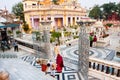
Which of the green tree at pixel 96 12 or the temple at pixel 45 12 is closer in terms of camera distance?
the temple at pixel 45 12

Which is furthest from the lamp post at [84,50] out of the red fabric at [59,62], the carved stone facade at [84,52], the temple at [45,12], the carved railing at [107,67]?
the temple at [45,12]

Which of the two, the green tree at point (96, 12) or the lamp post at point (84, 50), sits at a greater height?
the green tree at point (96, 12)

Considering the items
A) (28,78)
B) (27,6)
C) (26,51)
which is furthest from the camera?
(27,6)

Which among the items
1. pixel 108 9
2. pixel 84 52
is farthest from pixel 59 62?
pixel 108 9

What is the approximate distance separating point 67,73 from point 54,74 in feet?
2.26

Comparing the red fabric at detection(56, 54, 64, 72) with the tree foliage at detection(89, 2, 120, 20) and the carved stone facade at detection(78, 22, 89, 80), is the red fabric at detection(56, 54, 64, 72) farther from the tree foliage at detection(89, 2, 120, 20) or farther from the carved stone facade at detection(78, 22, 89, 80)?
the tree foliage at detection(89, 2, 120, 20)

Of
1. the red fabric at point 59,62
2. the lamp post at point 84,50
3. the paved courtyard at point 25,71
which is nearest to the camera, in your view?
the lamp post at point 84,50

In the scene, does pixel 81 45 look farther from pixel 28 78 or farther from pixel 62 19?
pixel 62 19

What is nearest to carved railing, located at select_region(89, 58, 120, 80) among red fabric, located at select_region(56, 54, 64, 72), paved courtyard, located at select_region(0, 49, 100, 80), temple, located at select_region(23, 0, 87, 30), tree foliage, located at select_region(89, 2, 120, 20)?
paved courtyard, located at select_region(0, 49, 100, 80)

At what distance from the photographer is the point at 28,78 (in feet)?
20.8

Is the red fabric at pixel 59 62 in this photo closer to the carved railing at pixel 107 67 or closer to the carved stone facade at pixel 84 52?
the carved stone facade at pixel 84 52

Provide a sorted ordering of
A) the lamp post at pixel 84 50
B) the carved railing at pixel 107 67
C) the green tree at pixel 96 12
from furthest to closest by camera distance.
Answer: the green tree at pixel 96 12
the lamp post at pixel 84 50
the carved railing at pixel 107 67

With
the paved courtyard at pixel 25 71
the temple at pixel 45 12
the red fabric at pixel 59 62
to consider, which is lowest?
the paved courtyard at pixel 25 71

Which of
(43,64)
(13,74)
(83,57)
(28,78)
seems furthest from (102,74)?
(13,74)
